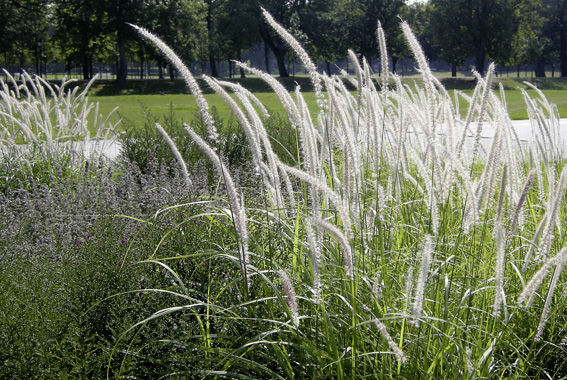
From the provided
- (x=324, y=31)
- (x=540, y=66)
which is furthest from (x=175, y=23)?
(x=540, y=66)

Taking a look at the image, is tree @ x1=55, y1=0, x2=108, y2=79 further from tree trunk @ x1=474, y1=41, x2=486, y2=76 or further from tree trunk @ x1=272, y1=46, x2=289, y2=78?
tree trunk @ x1=474, y1=41, x2=486, y2=76

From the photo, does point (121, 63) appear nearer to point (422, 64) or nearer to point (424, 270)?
point (422, 64)

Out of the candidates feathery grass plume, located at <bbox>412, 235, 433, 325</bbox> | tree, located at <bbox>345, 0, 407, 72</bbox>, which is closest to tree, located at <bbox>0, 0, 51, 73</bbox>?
tree, located at <bbox>345, 0, 407, 72</bbox>

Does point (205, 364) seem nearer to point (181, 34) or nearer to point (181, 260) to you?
point (181, 260)

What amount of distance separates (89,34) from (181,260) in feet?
143

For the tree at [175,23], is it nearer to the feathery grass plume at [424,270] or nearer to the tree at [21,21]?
the tree at [21,21]

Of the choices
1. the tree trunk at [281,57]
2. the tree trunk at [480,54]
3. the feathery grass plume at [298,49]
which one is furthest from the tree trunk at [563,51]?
the feathery grass plume at [298,49]

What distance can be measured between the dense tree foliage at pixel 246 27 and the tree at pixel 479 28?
9 centimetres

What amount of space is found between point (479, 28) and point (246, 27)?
73.6ft

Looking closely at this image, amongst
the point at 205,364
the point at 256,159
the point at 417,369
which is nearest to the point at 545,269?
the point at 417,369

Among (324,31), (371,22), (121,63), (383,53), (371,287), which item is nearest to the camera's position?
(371,287)

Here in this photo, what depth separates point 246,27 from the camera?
177 feet

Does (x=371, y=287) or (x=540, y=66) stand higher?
(x=540, y=66)

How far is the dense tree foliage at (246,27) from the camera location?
4209cm
